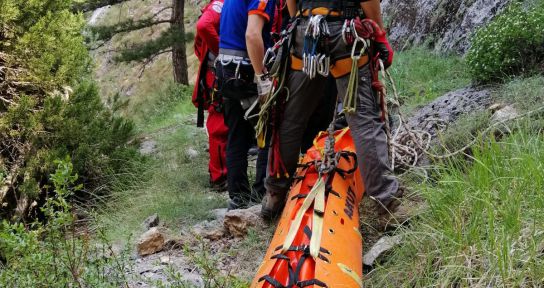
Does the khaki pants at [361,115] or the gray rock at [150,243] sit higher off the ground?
the khaki pants at [361,115]

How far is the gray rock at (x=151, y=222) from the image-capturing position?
478 cm

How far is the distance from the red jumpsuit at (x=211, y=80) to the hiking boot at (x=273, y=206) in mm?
1547

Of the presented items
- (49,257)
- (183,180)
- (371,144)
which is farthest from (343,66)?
(183,180)

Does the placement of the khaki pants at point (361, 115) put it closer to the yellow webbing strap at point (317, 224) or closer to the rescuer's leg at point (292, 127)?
the rescuer's leg at point (292, 127)

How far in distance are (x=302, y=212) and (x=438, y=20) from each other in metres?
6.11

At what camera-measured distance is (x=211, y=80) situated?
18.0ft

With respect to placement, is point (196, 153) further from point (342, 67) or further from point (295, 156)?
point (342, 67)

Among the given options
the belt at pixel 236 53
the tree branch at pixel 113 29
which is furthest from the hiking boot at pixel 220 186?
the tree branch at pixel 113 29

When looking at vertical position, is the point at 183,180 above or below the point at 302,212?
below

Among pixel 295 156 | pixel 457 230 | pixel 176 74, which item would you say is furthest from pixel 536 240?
pixel 176 74

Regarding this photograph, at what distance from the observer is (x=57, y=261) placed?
2.99 m

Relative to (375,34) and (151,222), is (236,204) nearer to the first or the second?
(151,222)

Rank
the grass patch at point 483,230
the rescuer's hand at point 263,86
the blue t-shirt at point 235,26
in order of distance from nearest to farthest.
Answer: the grass patch at point 483,230
the rescuer's hand at point 263,86
the blue t-shirt at point 235,26

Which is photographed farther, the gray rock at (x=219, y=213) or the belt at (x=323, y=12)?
the gray rock at (x=219, y=213)
